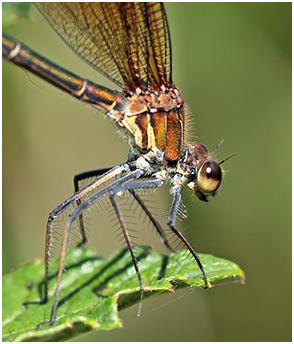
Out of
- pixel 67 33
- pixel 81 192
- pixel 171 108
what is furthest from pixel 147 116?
pixel 67 33

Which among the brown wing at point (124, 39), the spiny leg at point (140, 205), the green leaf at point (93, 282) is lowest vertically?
the green leaf at point (93, 282)

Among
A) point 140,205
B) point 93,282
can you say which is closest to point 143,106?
point 140,205

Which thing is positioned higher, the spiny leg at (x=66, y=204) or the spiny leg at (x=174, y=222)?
the spiny leg at (x=66, y=204)

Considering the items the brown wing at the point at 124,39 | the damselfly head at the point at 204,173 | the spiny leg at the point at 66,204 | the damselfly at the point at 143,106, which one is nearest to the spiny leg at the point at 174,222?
the damselfly at the point at 143,106

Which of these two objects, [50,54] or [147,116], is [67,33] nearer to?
[147,116]

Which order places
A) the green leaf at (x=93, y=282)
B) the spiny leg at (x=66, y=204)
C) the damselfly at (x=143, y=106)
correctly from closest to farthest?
the green leaf at (x=93, y=282) < the spiny leg at (x=66, y=204) < the damselfly at (x=143, y=106)

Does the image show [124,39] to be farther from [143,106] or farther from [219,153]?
[219,153]

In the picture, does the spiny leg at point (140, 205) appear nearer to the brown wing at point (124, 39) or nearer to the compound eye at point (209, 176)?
the compound eye at point (209, 176)
